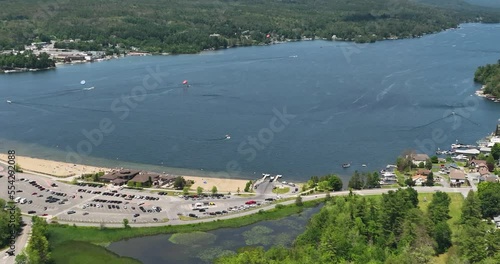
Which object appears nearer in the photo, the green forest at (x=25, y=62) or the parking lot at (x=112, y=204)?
the parking lot at (x=112, y=204)

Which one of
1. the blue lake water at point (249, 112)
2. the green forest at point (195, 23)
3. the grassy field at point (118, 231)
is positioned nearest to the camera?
the grassy field at point (118, 231)

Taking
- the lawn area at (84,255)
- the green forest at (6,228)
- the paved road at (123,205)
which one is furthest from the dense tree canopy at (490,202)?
the green forest at (6,228)

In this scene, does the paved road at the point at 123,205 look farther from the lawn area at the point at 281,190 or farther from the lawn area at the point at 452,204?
the lawn area at the point at 452,204

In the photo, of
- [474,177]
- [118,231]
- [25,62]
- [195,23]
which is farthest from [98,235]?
[195,23]

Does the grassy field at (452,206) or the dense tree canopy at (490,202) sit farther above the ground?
the dense tree canopy at (490,202)


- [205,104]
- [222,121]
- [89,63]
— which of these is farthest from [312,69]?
[89,63]

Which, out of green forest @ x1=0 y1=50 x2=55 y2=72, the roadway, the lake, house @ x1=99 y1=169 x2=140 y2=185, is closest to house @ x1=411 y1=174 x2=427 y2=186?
the roadway
